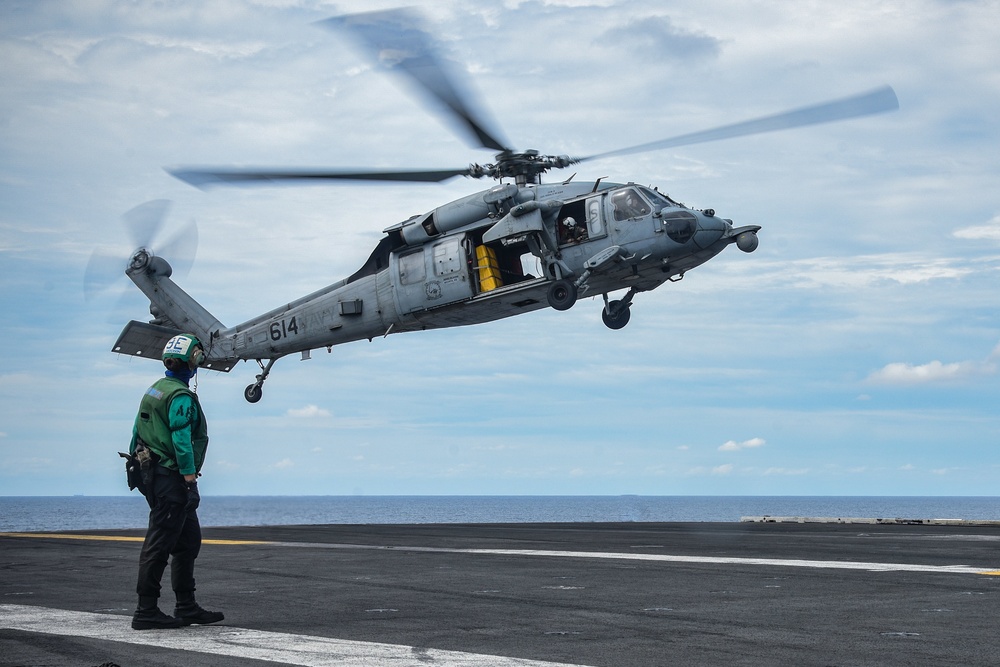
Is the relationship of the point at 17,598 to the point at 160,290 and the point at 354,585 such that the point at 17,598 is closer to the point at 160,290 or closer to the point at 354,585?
the point at 354,585

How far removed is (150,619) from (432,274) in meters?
17.1

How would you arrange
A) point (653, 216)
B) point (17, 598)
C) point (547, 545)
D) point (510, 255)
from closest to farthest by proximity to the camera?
point (17, 598) < point (547, 545) < point (653, 216) < point (510, 255)

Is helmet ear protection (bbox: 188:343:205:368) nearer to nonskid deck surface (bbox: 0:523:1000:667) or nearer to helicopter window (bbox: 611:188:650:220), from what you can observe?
nonskid deck surface (bbox: 0:523:1000:667)

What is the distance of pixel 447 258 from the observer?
23.8 metres

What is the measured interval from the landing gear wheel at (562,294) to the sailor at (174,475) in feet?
48.9

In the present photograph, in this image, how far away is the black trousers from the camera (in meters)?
7.55

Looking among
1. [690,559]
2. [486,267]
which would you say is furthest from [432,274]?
[690,559]

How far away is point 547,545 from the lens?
16.6 metres

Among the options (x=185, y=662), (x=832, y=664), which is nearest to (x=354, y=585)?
(x=185, y=662)

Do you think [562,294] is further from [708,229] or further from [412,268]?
[412,268]

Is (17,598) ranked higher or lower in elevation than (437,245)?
lower

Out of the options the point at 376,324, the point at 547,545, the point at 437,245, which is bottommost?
the point at 547,545

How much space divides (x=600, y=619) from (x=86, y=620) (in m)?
3.80

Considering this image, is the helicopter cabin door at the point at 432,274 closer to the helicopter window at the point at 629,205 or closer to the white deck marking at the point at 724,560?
the helicopter window at the point at 629,205
